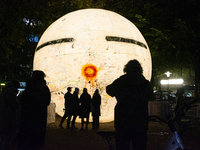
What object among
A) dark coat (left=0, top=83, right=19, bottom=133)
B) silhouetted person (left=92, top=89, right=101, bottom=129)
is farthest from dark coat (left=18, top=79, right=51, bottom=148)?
silhouetted person (left=92, top=89, right=101, bottom=129)

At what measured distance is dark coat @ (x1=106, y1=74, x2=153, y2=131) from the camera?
9.75 ft

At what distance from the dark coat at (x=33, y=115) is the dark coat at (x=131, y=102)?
134 cm

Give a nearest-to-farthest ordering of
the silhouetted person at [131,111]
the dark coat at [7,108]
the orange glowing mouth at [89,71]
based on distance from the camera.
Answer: the silhouetted person at [131,111] → the dark coat at [7,108] → the orange glowing mouth at [89,71]

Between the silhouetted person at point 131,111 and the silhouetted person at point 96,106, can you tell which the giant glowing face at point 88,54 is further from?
the silhouetted person at point 131,111

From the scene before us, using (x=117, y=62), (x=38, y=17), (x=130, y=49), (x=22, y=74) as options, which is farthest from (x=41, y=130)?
(x=22, y=74)

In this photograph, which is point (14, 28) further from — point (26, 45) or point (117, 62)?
point (117, 62)

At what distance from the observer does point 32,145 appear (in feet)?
12.0

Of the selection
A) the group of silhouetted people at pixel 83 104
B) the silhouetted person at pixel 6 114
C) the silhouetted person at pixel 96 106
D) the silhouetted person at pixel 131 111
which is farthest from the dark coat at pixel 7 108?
the silhouetted person at pixel 96 106

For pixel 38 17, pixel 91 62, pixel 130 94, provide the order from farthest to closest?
pixel 38 17, pixel 91 62, pixel 130 94

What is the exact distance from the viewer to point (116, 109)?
3.11 meters

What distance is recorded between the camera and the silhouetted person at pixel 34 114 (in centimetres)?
367

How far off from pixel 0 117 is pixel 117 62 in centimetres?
499

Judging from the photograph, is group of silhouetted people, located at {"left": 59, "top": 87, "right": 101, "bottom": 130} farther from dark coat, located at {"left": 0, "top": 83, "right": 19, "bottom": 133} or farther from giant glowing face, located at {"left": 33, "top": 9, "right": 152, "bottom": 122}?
dark coat, located at {"left": 0, "top": 83, "right": 19, "bottom": 133}

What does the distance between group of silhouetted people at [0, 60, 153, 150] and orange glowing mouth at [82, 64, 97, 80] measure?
3667 mm
